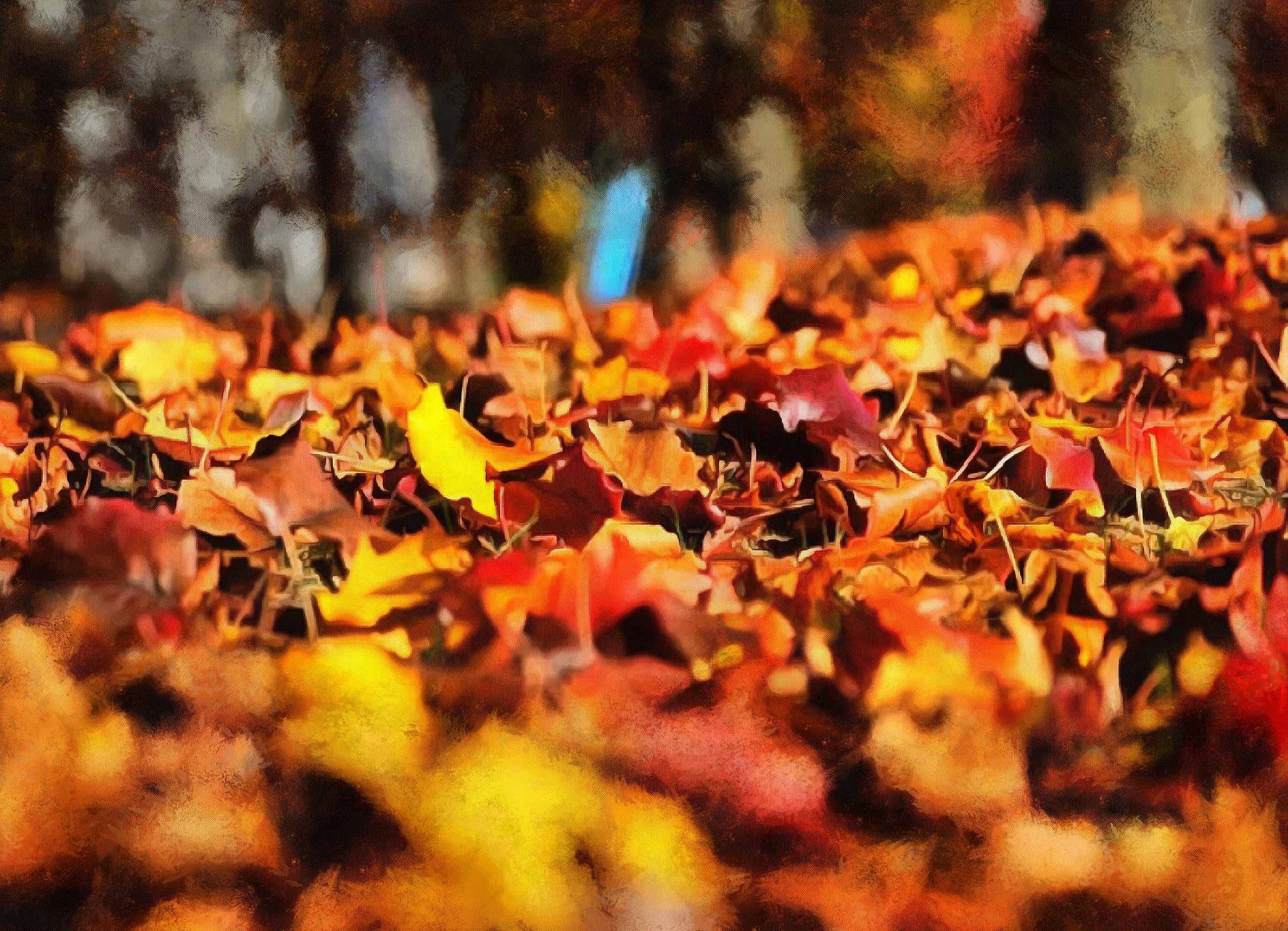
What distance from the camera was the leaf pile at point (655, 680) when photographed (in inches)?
11.7

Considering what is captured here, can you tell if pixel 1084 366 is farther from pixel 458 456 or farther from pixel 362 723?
pixel 362 723

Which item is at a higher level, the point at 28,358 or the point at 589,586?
the point at 589,586

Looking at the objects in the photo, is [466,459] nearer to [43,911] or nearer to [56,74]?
[43,911]

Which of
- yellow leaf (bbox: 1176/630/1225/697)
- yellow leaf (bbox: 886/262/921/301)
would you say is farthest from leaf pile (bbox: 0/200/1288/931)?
yellow leaf (bbox: 886/262/921/301)

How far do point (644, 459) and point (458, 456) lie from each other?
92 millimetres

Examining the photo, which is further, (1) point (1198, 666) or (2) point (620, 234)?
(2) point (620, 234)

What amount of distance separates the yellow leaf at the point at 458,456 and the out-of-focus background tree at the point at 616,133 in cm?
42

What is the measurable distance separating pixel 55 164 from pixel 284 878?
0.75 metres

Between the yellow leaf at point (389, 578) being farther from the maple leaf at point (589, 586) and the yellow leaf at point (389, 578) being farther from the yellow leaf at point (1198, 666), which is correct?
the yellow leaf at point (1198, 666)

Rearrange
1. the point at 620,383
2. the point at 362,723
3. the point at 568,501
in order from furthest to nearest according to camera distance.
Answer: the point at 620,383, the point at 568,501, the point at 362,723

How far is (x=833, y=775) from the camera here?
0.31 meters

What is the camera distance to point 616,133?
3.01 ft

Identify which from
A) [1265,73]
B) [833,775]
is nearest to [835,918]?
[833,775]

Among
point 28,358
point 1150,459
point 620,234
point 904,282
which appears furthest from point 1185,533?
point 28,358
